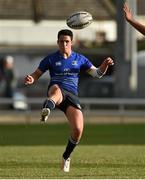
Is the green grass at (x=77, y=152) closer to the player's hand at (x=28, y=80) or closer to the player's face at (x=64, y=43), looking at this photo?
the player's hand at (x=28, y=80)

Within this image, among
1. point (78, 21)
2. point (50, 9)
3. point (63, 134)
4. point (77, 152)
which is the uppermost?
point (78, 21)

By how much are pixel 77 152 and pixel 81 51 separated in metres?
26.1

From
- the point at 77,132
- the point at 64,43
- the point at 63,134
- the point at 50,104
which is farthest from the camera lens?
→ the point at 63,134

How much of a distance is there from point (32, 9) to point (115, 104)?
19777 mm

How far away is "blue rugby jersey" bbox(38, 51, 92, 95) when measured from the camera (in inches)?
584

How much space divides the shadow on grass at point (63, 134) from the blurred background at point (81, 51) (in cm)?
230

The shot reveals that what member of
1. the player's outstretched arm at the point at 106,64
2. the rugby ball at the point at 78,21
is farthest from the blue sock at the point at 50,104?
the rugby ball at the point at 78,21

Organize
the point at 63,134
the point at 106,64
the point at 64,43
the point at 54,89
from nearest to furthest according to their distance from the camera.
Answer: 1. the point at 54,89
2. the point at 64,43
3. the point at 106,64
4. the point at 63,134

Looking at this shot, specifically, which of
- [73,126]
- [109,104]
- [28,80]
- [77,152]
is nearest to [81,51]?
[109,104]

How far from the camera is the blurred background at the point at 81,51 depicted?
3516 cm

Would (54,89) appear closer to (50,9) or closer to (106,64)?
(106,64)

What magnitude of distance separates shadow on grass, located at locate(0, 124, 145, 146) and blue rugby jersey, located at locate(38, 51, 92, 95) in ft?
28.2

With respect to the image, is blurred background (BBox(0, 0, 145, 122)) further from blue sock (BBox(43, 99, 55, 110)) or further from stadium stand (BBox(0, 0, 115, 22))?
blue sock (BBox(43, 99, 55, 110))

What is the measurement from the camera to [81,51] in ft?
151
